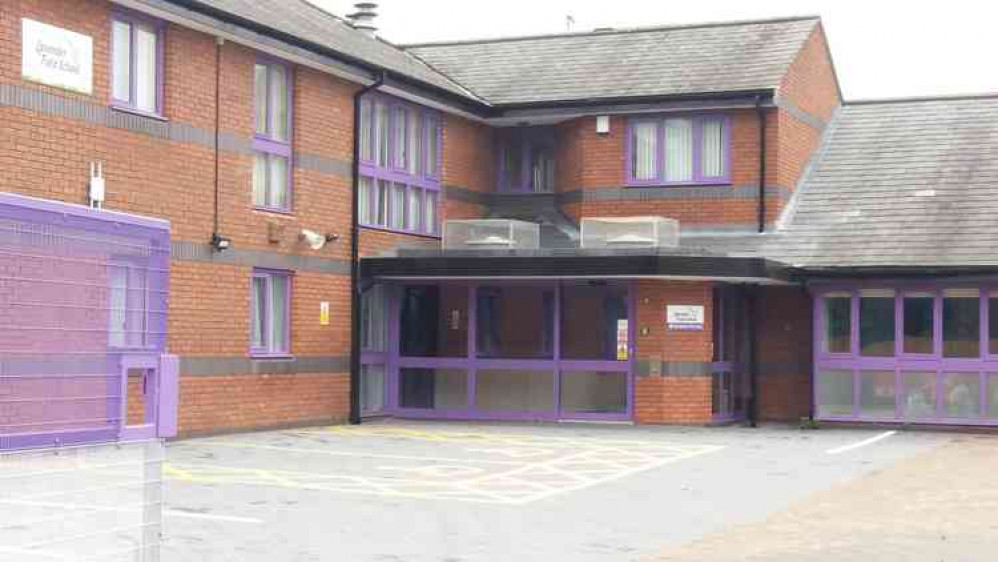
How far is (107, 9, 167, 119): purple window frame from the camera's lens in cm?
1608

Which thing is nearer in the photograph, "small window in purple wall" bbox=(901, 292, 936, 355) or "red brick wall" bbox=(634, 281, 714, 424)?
"red brick wall" bbox=(634, 281, 714, 424)

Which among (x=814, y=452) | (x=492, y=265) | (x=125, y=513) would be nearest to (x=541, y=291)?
(x=492, y=265)

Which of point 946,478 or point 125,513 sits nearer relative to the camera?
point 125,513

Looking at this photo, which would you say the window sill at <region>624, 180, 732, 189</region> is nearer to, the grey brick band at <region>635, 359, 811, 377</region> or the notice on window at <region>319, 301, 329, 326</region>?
the grey brick band at <region>635, 359, 811, 377</region>

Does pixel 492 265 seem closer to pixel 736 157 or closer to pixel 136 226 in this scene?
pixel 736 157

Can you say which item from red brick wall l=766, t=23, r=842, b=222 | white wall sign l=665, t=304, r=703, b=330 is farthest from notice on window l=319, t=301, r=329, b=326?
red brick wall l=766, t=23, r=842, b=222

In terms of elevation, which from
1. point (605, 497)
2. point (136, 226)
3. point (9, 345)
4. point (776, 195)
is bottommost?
point (605, 497)

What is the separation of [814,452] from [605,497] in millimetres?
5580

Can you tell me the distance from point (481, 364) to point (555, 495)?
30.2 ft

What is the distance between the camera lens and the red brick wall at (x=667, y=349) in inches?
826

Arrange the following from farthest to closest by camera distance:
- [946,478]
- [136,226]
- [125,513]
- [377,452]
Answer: [377,452], [946,478], [125,513], [136,226]

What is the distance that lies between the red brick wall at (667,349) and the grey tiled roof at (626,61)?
3.52 m

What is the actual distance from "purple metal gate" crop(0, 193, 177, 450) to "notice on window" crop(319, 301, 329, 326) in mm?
13657

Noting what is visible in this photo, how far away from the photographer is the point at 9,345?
17.9ft
